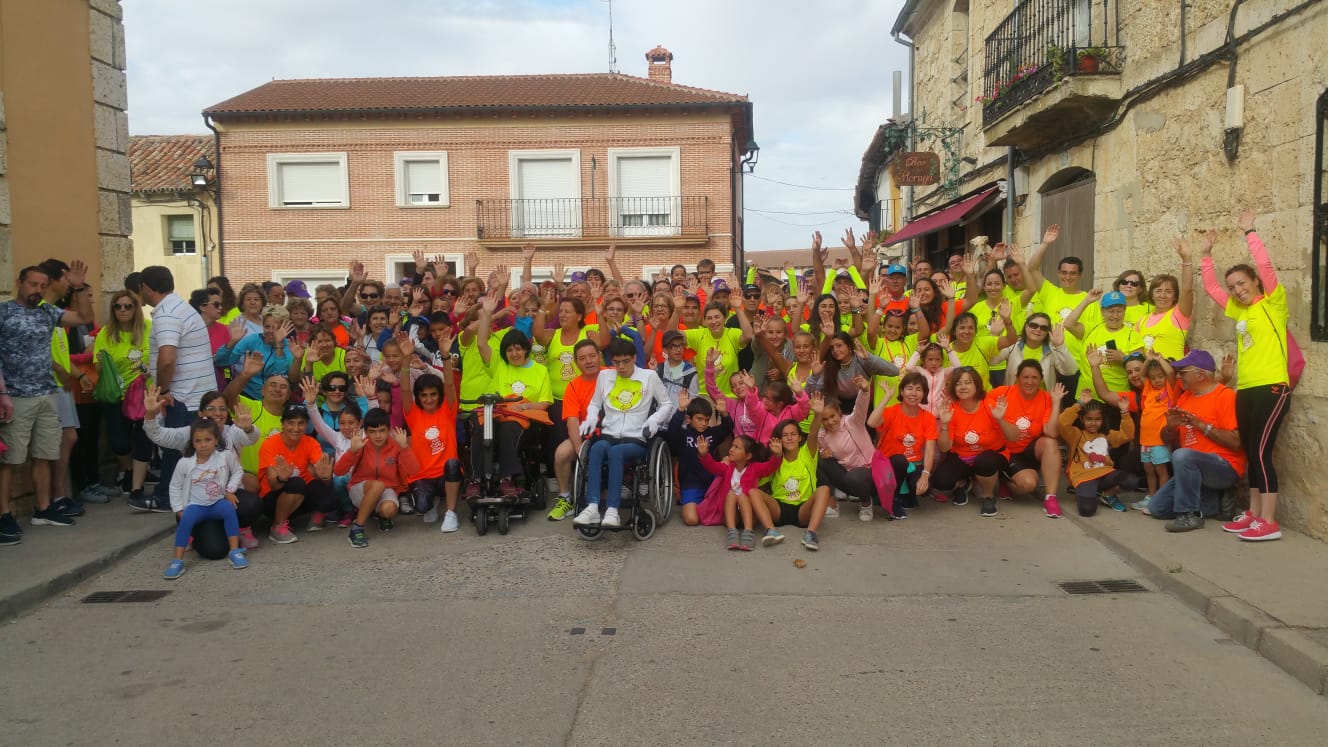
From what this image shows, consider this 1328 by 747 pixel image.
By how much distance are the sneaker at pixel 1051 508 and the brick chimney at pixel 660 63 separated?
24736 millimetres

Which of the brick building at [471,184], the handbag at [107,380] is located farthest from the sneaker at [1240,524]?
the brick building at [471,184]

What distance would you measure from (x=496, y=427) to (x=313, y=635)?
7.88ft

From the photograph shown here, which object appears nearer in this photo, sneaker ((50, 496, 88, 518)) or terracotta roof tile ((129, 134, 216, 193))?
sneaker ((50, 496, 88, 518))

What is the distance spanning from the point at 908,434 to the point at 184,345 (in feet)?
18.2

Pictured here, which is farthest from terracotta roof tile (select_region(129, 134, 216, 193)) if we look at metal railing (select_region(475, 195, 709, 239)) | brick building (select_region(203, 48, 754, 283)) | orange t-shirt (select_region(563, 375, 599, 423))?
orange t-shirt (select_region(563, 375, 599, 423))

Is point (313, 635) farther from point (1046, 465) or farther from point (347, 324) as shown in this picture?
point (1046, 465)

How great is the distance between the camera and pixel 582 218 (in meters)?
24.2

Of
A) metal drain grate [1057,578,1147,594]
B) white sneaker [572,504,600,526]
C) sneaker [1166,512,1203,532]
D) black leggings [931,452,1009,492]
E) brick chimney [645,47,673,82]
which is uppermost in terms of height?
brick chimney [645,47,673,82]

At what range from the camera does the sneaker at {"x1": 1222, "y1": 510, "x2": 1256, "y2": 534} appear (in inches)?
238

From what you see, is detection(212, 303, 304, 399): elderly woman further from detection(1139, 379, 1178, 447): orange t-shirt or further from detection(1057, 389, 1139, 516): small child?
detection(1139, 379, 1178, 447): orange t-shirt

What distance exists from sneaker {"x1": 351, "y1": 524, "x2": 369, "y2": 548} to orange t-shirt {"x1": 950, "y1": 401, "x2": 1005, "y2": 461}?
4.46 meters

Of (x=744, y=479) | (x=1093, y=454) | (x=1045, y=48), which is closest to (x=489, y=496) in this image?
(x=744, y=479)

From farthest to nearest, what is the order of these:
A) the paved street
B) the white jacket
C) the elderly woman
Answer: the elderly woman < the white jacket < the paved street

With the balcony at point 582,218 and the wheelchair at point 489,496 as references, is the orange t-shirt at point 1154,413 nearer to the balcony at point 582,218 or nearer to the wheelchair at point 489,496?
the wheelchair at point 489,496
